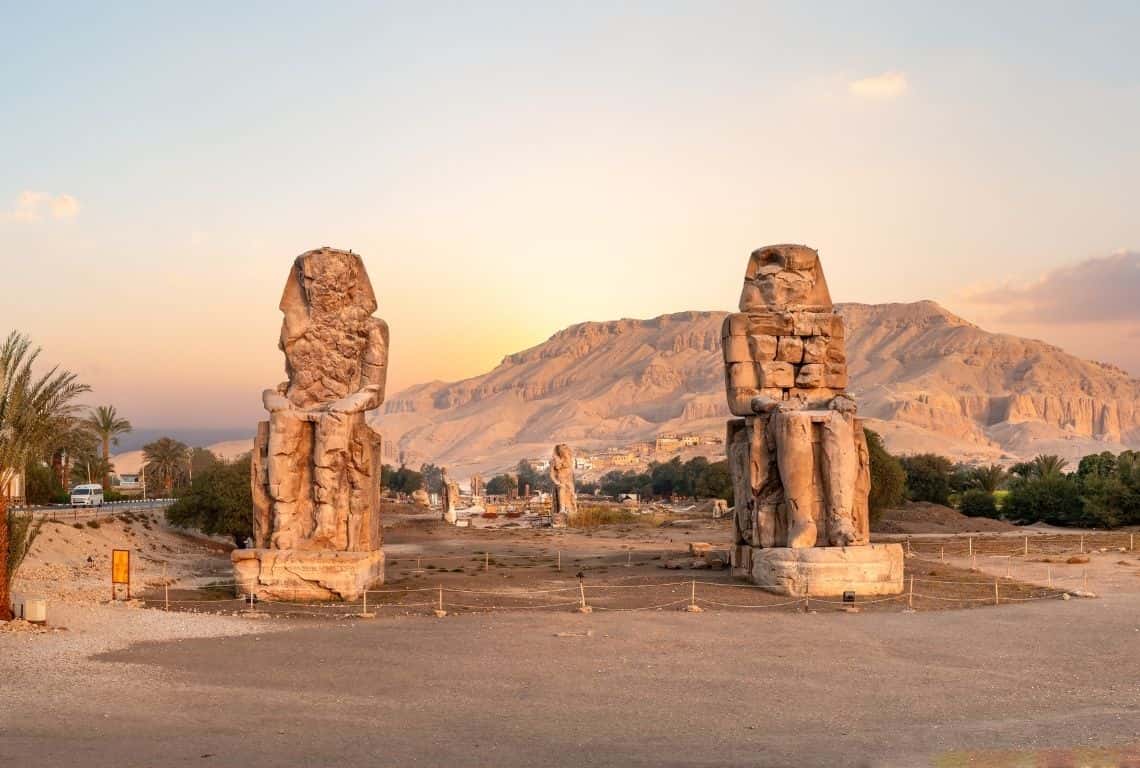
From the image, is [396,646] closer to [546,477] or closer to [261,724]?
[261,724]

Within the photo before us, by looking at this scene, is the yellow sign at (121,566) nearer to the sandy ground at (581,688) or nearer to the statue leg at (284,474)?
the sandy ground at (581,688)

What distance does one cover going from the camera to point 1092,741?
6.68 m

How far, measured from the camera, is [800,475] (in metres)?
13.7

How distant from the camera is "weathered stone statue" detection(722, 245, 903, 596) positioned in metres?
13.4

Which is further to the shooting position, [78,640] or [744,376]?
[744,376]

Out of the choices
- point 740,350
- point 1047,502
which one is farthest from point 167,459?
point 740,350

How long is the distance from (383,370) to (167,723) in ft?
26.1

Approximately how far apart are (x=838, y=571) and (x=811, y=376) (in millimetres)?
3196

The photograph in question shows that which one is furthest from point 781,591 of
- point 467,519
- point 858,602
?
point 467,519

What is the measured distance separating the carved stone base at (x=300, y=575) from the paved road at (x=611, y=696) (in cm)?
160

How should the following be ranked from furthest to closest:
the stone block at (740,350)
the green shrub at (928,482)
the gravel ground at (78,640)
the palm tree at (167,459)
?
the palm tree at (167,459) < the green shrub at (928,482) < the stone block at (740,350) < the gravel ground at (78,640)

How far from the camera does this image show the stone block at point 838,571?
43.5ft

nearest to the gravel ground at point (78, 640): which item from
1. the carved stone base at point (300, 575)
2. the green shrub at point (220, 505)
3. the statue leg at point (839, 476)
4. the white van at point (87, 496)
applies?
the carved stone base at point (300, 575)

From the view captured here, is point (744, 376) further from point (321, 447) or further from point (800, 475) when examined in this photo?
point (321, 447)
